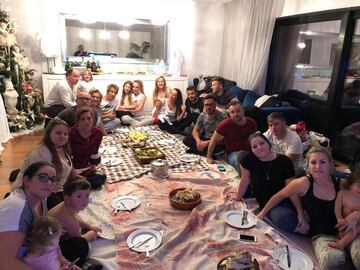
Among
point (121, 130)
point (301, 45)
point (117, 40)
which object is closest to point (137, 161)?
point (121, 130)

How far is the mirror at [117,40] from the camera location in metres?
5.95

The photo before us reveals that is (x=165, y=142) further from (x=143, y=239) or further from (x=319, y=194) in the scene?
(x=319, y=194)

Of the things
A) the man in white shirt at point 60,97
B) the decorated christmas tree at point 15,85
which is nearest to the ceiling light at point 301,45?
the man in white shirt at point 60,97

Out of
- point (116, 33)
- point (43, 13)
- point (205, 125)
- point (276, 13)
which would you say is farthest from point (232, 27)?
point (43, 13)

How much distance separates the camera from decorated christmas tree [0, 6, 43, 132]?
4590 mm

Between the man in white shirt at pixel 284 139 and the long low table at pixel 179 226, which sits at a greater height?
the man in white shirt at pixel 284 139

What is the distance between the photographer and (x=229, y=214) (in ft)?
7.70

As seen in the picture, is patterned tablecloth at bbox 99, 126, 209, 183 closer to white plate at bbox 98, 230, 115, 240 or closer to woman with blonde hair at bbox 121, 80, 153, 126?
woman with blonde hair at bbox 121, 80, 153, 126

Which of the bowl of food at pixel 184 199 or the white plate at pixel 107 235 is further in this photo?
the bowl of food at pixel 184 199

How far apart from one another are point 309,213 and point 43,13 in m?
5.81

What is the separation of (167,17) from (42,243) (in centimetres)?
585

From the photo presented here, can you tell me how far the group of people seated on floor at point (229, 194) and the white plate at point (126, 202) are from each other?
35 cm

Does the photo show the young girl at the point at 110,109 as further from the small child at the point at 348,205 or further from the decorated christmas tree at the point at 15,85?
the small child at the point at 348,205

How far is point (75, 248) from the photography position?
5.81 ft
